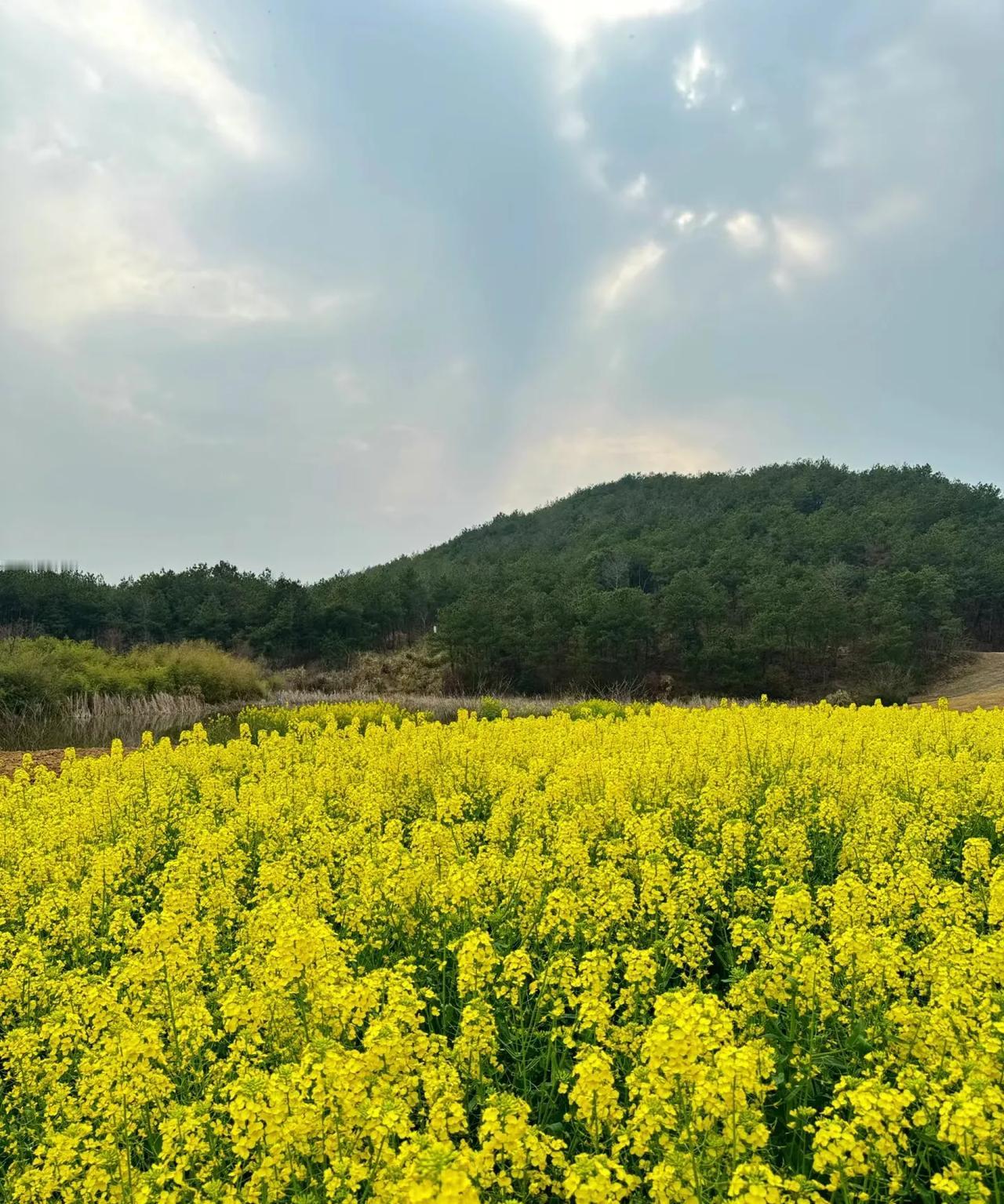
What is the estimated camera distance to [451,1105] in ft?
8.68

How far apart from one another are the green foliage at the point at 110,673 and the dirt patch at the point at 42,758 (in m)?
3.47

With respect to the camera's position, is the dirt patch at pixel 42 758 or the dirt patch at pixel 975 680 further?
the dirt patch at pixel 975 680

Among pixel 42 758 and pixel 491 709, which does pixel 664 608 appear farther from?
pixel 42 758

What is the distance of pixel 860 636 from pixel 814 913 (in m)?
48.1

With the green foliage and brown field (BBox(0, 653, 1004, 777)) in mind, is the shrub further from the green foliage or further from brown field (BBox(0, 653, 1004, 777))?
the green foliage

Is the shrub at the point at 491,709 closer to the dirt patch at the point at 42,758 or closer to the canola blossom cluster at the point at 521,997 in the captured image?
the dirt patch at the point at 42,758

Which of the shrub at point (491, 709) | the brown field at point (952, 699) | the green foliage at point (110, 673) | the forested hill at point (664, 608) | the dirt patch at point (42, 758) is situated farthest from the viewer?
the forested hill at point (664, 608)

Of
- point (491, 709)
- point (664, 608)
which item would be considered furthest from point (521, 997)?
point (664, 608)

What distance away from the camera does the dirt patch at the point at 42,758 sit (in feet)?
45.4

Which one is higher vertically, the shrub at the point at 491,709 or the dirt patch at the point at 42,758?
the shrub at the point at 491,709

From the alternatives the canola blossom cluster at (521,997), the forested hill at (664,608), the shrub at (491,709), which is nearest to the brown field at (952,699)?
the shrub at (491,709)

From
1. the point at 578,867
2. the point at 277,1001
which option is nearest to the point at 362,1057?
the point at 277,1001

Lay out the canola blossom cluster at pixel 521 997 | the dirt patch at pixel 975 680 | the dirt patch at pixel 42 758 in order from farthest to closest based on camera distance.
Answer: the dirt patch at pixel 975 680 → the dirt patch at pixel 42 758 → the canola blossom cluster at pixel 521 997

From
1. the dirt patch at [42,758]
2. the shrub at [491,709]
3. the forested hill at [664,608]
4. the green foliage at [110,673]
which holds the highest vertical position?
the forested hill at [664,608]
